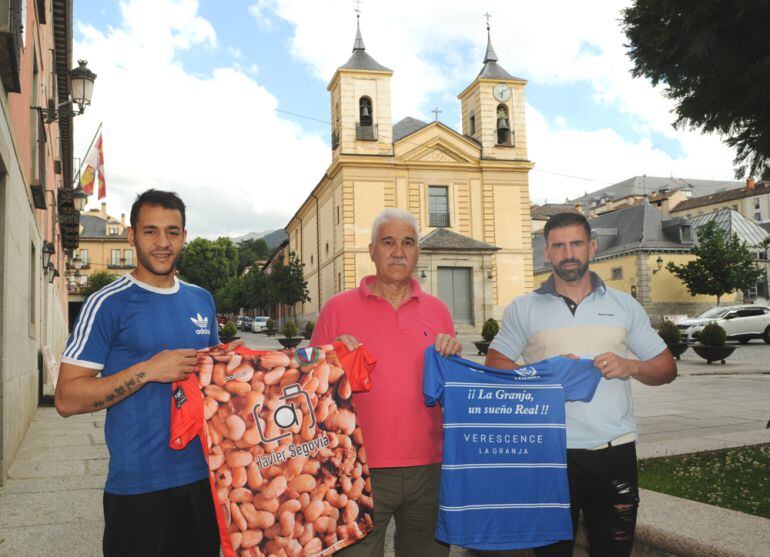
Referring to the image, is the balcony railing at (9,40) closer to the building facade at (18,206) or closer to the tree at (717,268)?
the building facade at (18,206)

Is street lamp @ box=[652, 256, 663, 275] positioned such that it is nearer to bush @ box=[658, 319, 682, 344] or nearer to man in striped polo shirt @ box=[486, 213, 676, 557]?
bush @ box=[658, 319, 682, 344]

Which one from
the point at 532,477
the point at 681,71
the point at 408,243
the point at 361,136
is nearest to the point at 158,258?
the point at 408,243

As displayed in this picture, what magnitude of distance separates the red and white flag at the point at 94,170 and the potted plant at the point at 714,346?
1755cm

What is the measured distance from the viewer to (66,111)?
38.9ft

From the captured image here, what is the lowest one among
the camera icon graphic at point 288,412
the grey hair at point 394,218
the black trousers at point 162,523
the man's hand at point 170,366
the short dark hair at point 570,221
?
the black trousers at point 162,523

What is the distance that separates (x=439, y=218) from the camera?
132 ft

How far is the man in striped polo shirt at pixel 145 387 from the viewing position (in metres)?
2.40

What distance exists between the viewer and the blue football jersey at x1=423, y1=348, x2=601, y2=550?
283 cm

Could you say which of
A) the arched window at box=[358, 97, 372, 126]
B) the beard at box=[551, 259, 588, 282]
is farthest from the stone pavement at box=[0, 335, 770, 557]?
the arched window at box=[358, 97, 372, 126]

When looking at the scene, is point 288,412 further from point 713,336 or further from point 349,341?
point 713,336

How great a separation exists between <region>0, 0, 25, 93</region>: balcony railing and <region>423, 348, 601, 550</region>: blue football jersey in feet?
14.9

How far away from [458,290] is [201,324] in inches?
1372

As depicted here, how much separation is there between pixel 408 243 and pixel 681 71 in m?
2.99

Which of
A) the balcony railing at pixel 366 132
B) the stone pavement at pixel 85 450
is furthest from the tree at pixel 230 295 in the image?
the stone pavement at pixel 85 450
